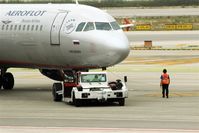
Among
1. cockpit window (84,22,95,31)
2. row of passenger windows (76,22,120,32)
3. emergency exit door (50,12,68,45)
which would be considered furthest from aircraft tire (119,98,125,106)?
emergency exit door (50,12,68,45)

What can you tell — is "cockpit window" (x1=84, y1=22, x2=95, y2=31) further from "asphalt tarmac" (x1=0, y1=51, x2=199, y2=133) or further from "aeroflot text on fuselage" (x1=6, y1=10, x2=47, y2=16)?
"asphalt tarmac" (x1=0, y1=51, x2=199, y2=133)

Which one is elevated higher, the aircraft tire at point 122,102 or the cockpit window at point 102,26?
the cockpit window at point 102,26

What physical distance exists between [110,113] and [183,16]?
4900 inches

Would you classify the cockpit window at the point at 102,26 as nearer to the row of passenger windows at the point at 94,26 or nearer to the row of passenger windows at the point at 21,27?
the row of passenger windows at the point at 94,26

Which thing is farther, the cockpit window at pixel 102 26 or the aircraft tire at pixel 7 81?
the aircraft tire at pixel 7 81

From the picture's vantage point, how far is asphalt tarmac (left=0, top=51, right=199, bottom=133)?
32.5 m

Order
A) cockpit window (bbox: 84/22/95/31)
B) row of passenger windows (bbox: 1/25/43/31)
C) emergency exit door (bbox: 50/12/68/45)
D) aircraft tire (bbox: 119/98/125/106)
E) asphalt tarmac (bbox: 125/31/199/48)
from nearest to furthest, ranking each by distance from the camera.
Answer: aircraft tire (bbox: 119/98/125/106) < cockpit window (bbox: 84/22/95/31) < emergency exit door (bbox: 50/12/68/45) < row of passenger windows (bbox: 1/25/43/31) < asphalt tarmac (bbox: 125/31/199/48)

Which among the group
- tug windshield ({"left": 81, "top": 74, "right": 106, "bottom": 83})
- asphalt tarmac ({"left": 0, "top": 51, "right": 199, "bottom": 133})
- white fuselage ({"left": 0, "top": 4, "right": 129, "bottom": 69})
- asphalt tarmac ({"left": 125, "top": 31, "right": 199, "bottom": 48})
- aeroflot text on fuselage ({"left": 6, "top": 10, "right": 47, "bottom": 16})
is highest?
aeroflot text on fuselage ({"left": 6, "top": 10, "right": 47, "bottom": 16})

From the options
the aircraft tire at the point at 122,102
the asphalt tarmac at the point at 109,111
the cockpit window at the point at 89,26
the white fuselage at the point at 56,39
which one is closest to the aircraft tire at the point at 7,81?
the asphalt tarmac at the point at 109,111

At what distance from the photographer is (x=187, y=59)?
74.8 m

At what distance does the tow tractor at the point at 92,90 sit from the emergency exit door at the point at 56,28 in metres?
2.67

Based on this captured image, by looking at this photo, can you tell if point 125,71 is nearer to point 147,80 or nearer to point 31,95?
point 147,80

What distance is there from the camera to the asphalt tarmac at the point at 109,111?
1280 inches

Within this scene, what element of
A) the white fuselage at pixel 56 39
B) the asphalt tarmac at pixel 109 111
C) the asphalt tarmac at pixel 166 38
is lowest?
the asphalt tarmac at pixel 109 111
